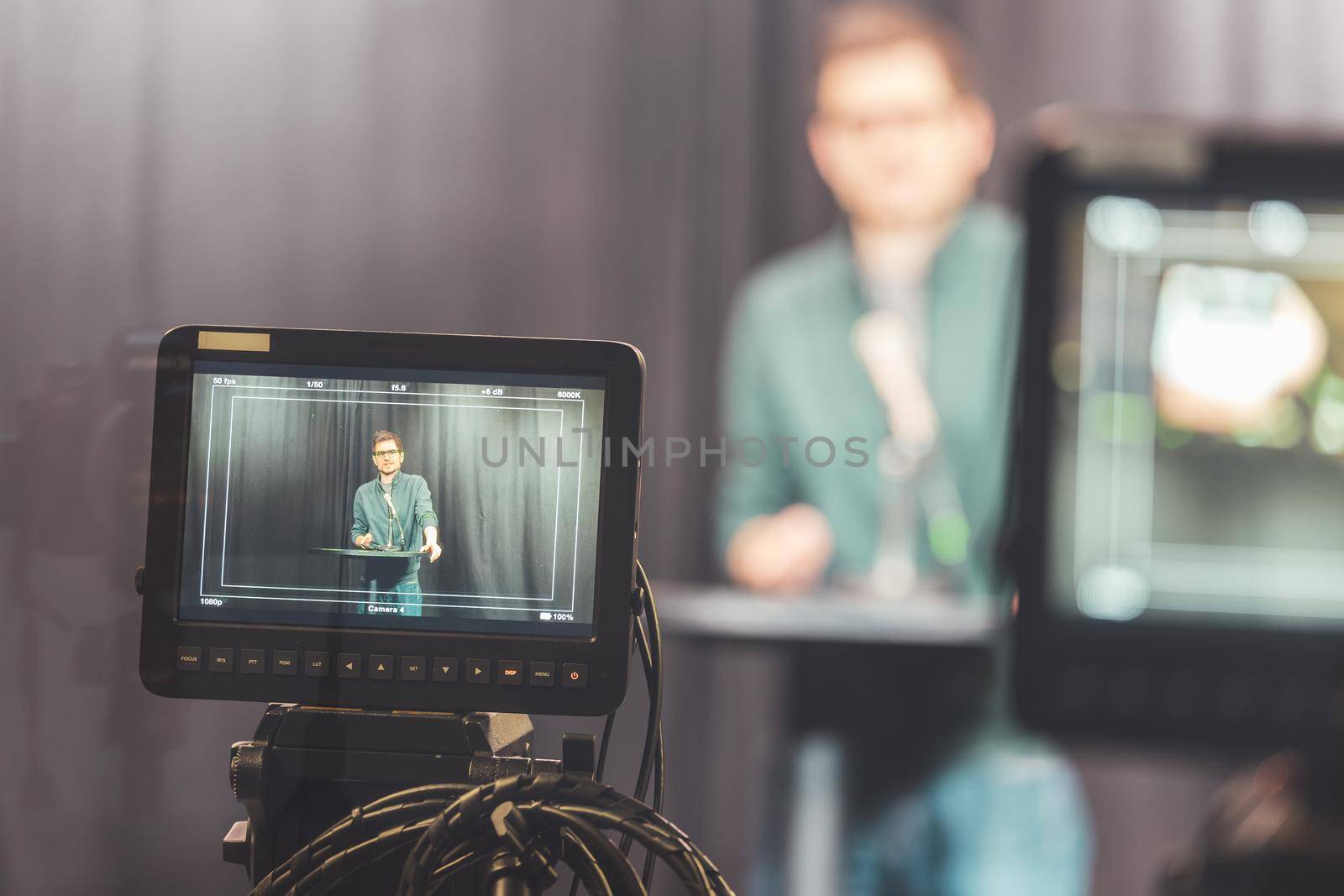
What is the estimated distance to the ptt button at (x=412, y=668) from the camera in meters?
0.53

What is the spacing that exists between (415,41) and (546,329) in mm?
481

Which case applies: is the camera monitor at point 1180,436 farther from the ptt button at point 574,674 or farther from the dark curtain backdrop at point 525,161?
the dark curtain backdrop at point 525,161

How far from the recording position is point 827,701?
1.41m

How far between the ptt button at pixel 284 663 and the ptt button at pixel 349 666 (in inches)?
0.9

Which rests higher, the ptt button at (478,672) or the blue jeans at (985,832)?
the ptt button at (478,672)

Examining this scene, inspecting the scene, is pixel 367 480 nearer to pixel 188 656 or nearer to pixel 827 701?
pixel 188 656

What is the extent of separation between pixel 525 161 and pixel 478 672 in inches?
48.5

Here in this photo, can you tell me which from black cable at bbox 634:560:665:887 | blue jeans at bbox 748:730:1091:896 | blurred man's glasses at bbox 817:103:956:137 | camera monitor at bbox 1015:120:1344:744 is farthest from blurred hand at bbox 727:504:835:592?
camera monitor at bbox 1015:120:1344:744

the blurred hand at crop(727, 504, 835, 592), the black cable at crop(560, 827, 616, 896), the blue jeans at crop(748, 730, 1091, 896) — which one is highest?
the blurred hand at crop(727, 504, 835, 592)

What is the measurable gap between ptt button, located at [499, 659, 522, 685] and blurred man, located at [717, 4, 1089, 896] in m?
0.99

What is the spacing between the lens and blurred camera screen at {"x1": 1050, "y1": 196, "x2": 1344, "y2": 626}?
34 centimetres

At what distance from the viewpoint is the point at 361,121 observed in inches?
59.3
